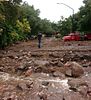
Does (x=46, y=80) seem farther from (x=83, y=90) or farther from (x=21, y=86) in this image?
(x=83, y=90)

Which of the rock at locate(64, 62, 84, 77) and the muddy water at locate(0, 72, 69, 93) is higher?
the rock at locate(64, 62, 84, 77)

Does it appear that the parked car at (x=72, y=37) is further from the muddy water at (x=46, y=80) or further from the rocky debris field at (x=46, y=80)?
the muddy water at (x=46, y=80)

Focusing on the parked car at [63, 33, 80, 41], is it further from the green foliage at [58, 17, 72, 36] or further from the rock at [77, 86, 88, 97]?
the rock at [77, 86, 88, 97]

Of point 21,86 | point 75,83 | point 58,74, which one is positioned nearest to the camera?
point 21,86

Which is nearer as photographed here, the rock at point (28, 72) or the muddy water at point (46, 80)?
the muddy water at point (46, 80)

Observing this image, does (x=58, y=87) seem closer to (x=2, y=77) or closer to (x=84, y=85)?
(x=84, y=85)

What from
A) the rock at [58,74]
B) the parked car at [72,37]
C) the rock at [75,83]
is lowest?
the rock at [75,83]

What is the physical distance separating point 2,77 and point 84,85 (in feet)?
15.5

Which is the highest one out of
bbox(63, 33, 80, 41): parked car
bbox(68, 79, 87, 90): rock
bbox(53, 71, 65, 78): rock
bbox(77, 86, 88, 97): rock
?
bbox(63, 33, 80, 41): parked car

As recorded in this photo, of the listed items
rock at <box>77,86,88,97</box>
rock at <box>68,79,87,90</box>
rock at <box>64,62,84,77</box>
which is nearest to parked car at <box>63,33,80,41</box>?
rock at <box>64,62,84,77</box>

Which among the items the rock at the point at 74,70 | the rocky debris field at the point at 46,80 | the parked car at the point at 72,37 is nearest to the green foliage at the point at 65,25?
the parked car at the point at 72,37

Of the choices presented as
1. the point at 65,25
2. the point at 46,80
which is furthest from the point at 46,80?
the point at 65,25

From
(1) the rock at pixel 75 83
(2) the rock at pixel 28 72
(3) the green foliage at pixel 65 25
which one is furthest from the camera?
(3) the green foliage at pixel 65 25

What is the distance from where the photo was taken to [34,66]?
18531 mm
